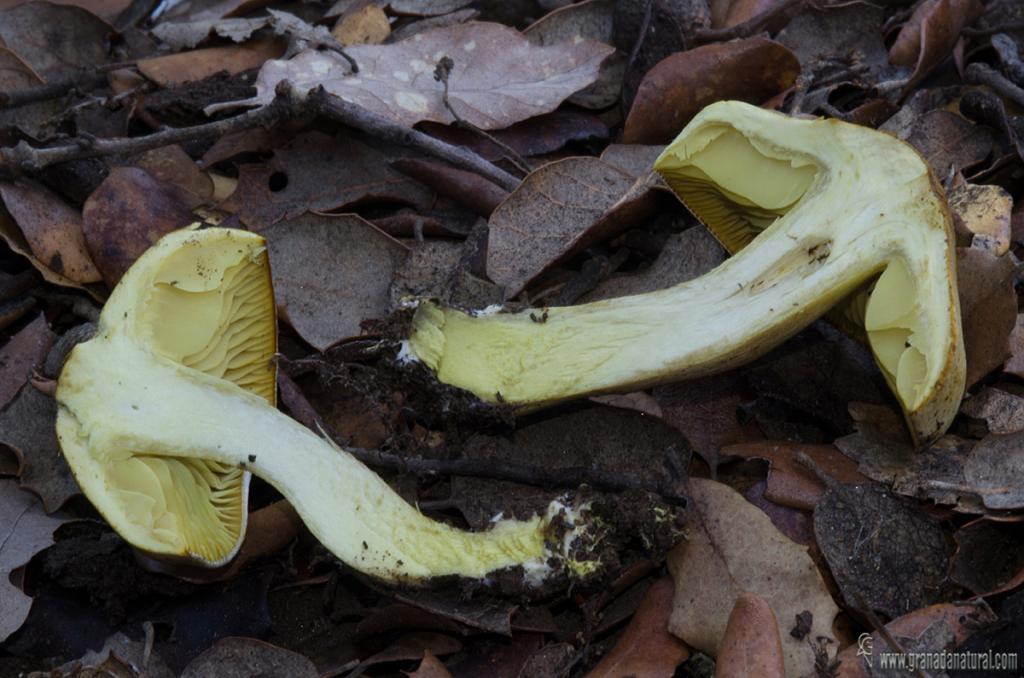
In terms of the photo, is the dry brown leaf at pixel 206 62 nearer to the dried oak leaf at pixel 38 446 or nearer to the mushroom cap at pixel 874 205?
the dried oak leaf at pixel 38 446

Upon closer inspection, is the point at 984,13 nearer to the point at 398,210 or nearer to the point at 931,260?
the point at 931,260

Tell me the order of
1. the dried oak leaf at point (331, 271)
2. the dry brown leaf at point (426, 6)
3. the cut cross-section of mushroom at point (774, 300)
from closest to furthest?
1. the cut cross-section of mushroom at point (774, 300)
2. the dried oak leaf at point (331, 271)
3. the dry brown leaf at point (426, 6)

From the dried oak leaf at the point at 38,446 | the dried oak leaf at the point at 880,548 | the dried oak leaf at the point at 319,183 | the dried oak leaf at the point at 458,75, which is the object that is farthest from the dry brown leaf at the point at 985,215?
the dried oak leaf at the point at 38,446

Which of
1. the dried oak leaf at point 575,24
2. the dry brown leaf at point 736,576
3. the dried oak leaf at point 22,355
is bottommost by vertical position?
the dried oak leaf at point 22,355

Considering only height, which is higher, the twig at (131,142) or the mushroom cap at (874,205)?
the mushroom cap at (874,205)

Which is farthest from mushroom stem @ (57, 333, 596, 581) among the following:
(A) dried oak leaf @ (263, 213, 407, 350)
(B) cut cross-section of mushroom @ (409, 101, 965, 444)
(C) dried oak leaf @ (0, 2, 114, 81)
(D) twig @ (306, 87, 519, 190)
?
(C) dried oak leaf @ (0, 2, 114, 81)

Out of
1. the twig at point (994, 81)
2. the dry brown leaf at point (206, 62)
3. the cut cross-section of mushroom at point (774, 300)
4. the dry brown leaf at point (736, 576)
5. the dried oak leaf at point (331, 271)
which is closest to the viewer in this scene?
the dry brown leaf at point (736, 576)

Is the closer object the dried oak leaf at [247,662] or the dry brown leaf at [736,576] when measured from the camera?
the dry brown leaf at [736,576]
